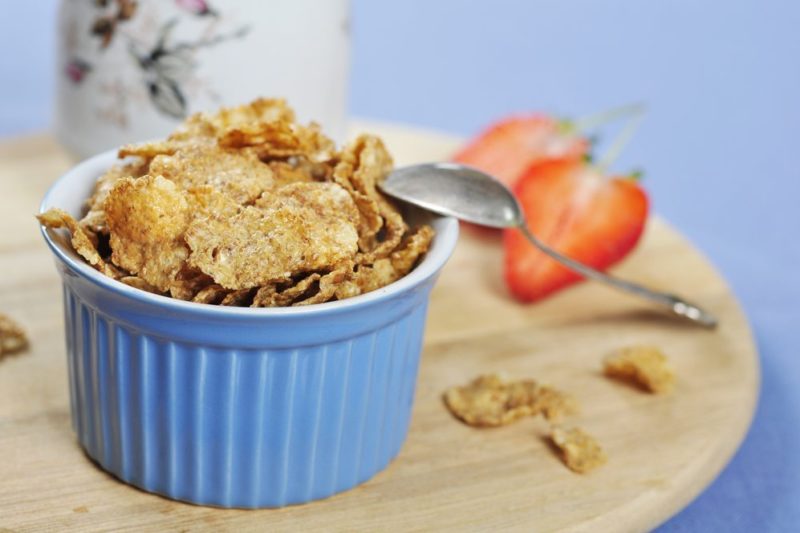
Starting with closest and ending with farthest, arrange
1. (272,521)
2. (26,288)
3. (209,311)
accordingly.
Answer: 1. (209,311)
2. (272,521)
3. (26,288)

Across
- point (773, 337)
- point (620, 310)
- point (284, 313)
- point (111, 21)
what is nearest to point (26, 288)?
point (111, 21)

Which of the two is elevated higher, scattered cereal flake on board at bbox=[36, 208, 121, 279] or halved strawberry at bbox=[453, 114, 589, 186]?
scattered cereal flake on board at bbox=[36, 208, 121, 279]

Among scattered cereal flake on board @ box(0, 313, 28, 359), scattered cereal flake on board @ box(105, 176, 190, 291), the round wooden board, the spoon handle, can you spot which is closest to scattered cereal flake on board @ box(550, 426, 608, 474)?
the round wooden board

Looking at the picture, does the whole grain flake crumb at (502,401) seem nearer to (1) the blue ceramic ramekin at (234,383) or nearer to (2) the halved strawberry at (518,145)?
(1) the blue ceramic ramekin at (234,383)

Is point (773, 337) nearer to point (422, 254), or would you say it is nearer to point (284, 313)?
point (422, 254)

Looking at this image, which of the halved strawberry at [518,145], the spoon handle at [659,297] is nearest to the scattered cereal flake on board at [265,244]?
the spoon handle at [659,297]

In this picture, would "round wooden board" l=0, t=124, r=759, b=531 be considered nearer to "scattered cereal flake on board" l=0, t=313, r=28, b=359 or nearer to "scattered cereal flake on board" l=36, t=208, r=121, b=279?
"scattered cereal flake on board" l=0, t=313, r=28, b=359
